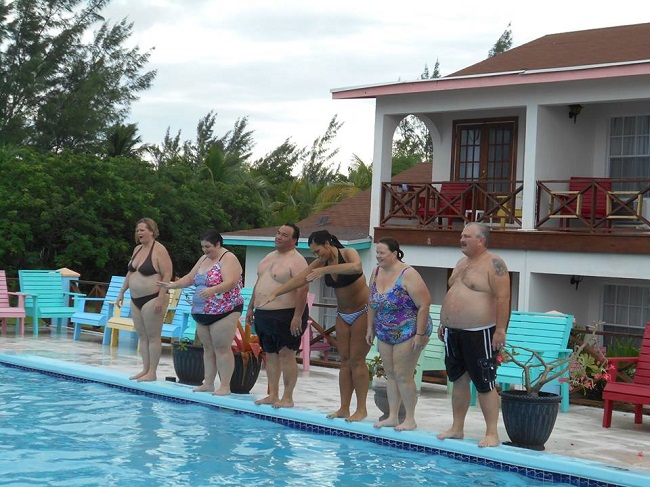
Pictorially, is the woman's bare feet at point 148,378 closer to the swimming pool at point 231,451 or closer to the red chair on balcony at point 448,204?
the swimming pool at point 231,451

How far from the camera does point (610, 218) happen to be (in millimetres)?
15555

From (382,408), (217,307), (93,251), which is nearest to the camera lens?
(382,408)

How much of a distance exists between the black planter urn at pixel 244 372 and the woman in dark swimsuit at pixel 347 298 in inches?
67.1

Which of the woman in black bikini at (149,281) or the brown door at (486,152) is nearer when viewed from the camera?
the woman in black bikini at (149,281)

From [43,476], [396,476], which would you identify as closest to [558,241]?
[396,476]

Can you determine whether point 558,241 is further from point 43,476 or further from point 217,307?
point 43,476

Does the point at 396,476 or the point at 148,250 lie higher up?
the point at 148,250

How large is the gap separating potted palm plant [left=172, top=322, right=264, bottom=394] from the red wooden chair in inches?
140

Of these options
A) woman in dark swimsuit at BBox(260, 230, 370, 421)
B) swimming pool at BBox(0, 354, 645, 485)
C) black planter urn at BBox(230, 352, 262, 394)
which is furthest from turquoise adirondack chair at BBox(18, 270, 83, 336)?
woman in dark swimsuit at BBox(260, 230, 370, 421)

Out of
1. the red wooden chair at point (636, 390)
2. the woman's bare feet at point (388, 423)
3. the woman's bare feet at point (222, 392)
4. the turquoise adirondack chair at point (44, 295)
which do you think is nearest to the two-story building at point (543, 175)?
the red wooden chair at point (636, 390)

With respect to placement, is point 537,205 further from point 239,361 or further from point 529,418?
point 529,418

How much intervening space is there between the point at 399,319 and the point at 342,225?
39.7 ft

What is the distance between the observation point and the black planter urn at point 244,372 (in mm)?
10844

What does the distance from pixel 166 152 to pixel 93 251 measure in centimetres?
3696
